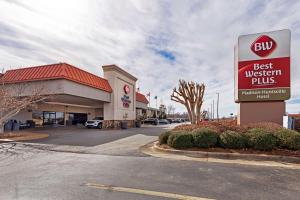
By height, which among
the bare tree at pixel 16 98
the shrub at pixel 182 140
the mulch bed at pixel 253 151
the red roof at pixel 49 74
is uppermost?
the red roof at pixel 49 74

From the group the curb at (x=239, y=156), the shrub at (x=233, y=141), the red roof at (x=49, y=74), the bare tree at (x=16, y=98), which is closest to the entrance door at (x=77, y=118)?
the red roof at (x=49, y=74)

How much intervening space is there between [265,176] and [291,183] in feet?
2.27

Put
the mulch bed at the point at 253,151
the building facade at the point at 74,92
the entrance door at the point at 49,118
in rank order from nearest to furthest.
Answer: the mulch bed at the point at 253,151, the building facade at the point at 74,92, the entrance door at the point at 49,118

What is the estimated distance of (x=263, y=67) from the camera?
12.2m

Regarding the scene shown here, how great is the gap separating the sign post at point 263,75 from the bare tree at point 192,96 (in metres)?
3.25

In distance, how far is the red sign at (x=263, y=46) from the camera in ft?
39.4

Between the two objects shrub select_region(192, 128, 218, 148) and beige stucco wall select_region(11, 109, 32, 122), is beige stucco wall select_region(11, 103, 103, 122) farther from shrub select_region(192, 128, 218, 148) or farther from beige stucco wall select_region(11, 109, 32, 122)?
shrub select_region(192, 128, 218, 148)

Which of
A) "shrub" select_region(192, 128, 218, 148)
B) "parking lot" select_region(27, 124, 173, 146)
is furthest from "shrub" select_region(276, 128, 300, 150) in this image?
"parking lot" select_region(27, 124, 173, 146)

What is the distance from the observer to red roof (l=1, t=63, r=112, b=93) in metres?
19.2

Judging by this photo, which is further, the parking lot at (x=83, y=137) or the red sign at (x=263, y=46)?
the parking lot at (x=83, y=137)

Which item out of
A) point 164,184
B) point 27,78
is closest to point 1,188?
point 164,184

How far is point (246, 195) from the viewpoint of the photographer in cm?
460

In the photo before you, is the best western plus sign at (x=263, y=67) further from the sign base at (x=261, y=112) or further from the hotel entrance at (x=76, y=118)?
the hotel entrance at (x=76, y=118)

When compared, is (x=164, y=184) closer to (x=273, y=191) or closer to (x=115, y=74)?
(x=273, y=191)
